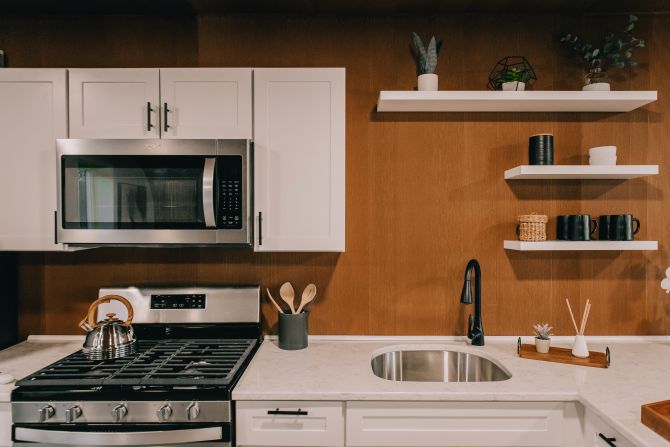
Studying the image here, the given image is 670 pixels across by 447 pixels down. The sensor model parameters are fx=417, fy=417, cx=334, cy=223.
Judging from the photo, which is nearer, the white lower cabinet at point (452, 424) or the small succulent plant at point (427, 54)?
the white lower cabinet at point (452, 424)

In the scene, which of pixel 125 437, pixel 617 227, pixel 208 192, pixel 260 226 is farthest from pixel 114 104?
pixel 617 227

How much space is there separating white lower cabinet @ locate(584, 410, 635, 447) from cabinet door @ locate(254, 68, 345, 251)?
3.77 feet

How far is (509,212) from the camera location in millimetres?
2223

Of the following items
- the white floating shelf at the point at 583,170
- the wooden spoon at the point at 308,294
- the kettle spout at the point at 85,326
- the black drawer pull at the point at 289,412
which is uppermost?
the white floating shelf at the point at 583,170

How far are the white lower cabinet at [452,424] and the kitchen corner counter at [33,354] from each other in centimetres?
135

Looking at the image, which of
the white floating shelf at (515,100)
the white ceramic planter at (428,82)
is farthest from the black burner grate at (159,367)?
→ the white ceramic planter at (428,82)

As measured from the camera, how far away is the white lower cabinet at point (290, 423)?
5.14 ft

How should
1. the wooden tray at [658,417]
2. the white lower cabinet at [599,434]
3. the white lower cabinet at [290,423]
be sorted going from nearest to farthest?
the wooden tray at [658,417]
the white lower cabinet at [599,434]
the white lower cabinet at [290,423]

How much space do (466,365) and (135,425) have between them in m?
1.50

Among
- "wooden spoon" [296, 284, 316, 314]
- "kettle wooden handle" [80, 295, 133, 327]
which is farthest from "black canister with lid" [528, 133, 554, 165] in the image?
"kettle wooden handle" [80, 295, 133, 327]

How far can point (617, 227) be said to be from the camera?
2043 mm

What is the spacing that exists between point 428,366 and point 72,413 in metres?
1.57

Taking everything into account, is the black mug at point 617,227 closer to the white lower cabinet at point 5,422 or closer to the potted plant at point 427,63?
the potted plant at point 427,63

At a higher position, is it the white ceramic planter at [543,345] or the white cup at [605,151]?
the white cup at [605,151]
